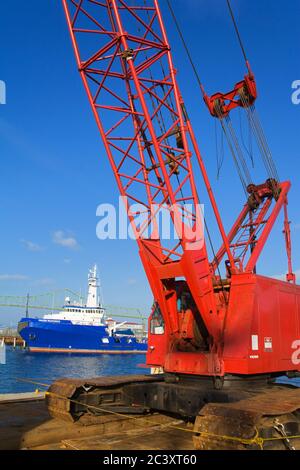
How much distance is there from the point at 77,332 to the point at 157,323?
71699 mm

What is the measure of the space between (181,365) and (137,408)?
1959mm

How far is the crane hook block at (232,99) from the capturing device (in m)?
14.4

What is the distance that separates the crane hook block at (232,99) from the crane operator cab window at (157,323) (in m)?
7.48

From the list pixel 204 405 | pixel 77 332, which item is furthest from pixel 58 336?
pixel 204 405

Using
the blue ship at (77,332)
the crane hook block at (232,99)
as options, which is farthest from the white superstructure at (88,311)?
the crane hook block at (232,99)

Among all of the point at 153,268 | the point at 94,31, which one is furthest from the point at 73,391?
the point at 94,31

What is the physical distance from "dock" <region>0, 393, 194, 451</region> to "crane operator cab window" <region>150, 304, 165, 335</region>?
2.16 metres

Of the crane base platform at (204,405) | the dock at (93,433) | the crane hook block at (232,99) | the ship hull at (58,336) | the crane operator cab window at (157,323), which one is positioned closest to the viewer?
the crane base platform at (204,405)

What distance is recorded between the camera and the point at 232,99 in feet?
49.0

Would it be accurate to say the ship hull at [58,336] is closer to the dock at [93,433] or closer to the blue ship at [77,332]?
the blue ship at [77,332]

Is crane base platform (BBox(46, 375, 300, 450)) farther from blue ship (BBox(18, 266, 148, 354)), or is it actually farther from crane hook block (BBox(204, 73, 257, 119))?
blue ship (BBox(18, 266, 148, 354))

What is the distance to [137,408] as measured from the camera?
36.2 feet

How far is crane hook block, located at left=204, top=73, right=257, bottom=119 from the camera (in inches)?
566
